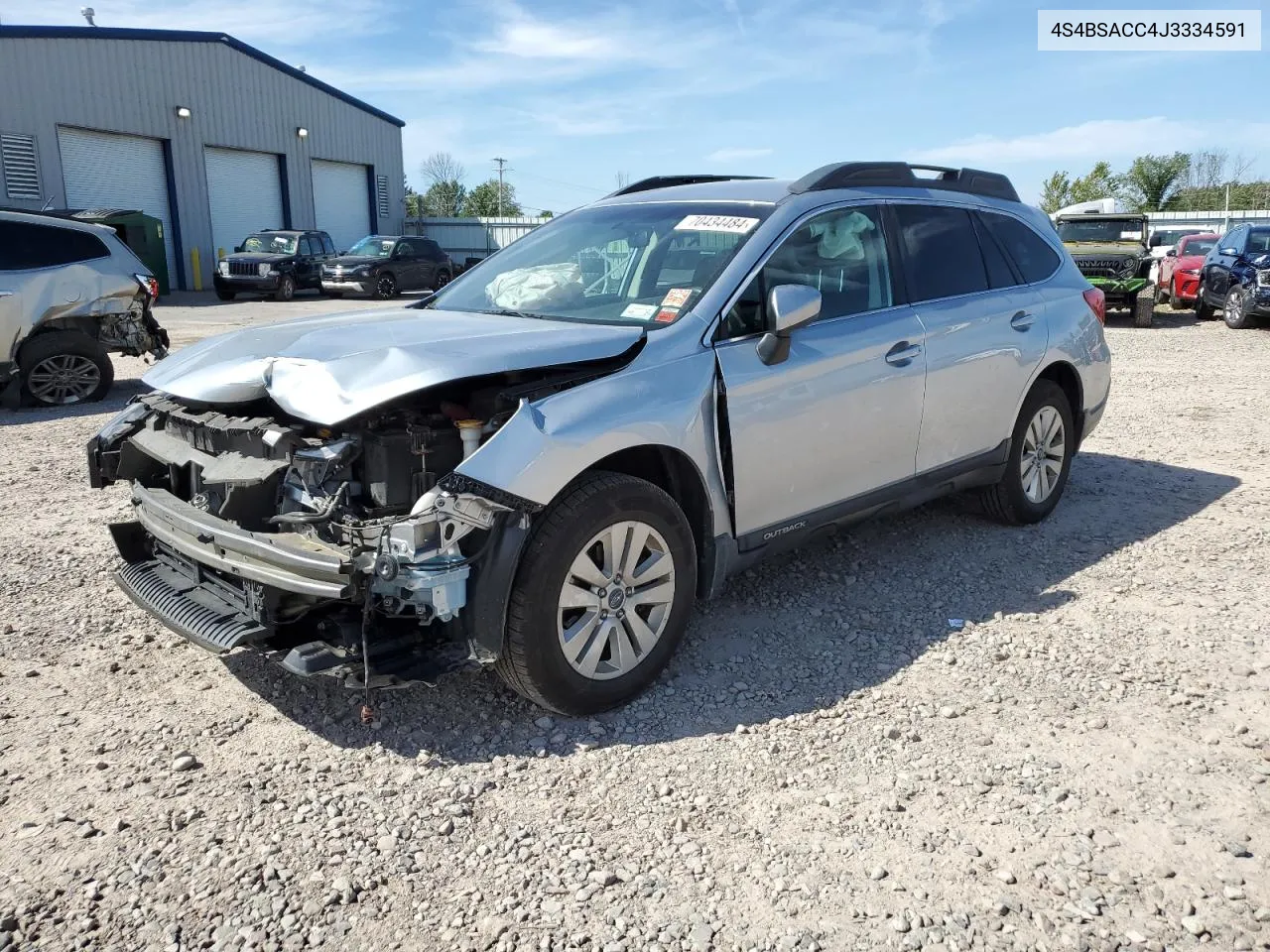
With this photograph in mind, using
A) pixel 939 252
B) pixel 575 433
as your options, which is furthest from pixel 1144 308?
pixel 575 433

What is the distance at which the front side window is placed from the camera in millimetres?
4020

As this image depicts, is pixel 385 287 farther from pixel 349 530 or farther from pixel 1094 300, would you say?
pixel 349 530

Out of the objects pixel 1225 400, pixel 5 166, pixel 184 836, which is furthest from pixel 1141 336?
pixel 5 166

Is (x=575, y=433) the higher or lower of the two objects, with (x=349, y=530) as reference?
higher

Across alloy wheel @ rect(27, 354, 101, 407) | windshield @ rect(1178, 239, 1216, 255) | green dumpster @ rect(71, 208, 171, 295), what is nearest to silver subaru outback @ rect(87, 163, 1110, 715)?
alloy wheel @ rect(27, 354, 101, 407)

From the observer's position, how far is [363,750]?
11.2ft

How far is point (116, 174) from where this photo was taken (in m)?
27.6

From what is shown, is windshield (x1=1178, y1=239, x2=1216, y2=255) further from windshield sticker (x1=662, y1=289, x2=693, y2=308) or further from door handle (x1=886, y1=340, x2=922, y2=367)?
windshield sticker (x1=662, y1=289, x2=693, y2=308)

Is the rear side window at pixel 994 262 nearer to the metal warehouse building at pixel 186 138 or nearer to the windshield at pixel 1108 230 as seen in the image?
the windshield at pixel 1108 230

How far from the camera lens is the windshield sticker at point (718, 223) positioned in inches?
165

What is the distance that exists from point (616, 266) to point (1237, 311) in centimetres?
1560

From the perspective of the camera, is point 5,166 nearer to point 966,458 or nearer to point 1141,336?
point 1141,336

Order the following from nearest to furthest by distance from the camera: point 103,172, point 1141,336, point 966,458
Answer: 1. point 966,458
2. point 1141,336
3. point 103,172

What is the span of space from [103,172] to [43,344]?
20785 mm
